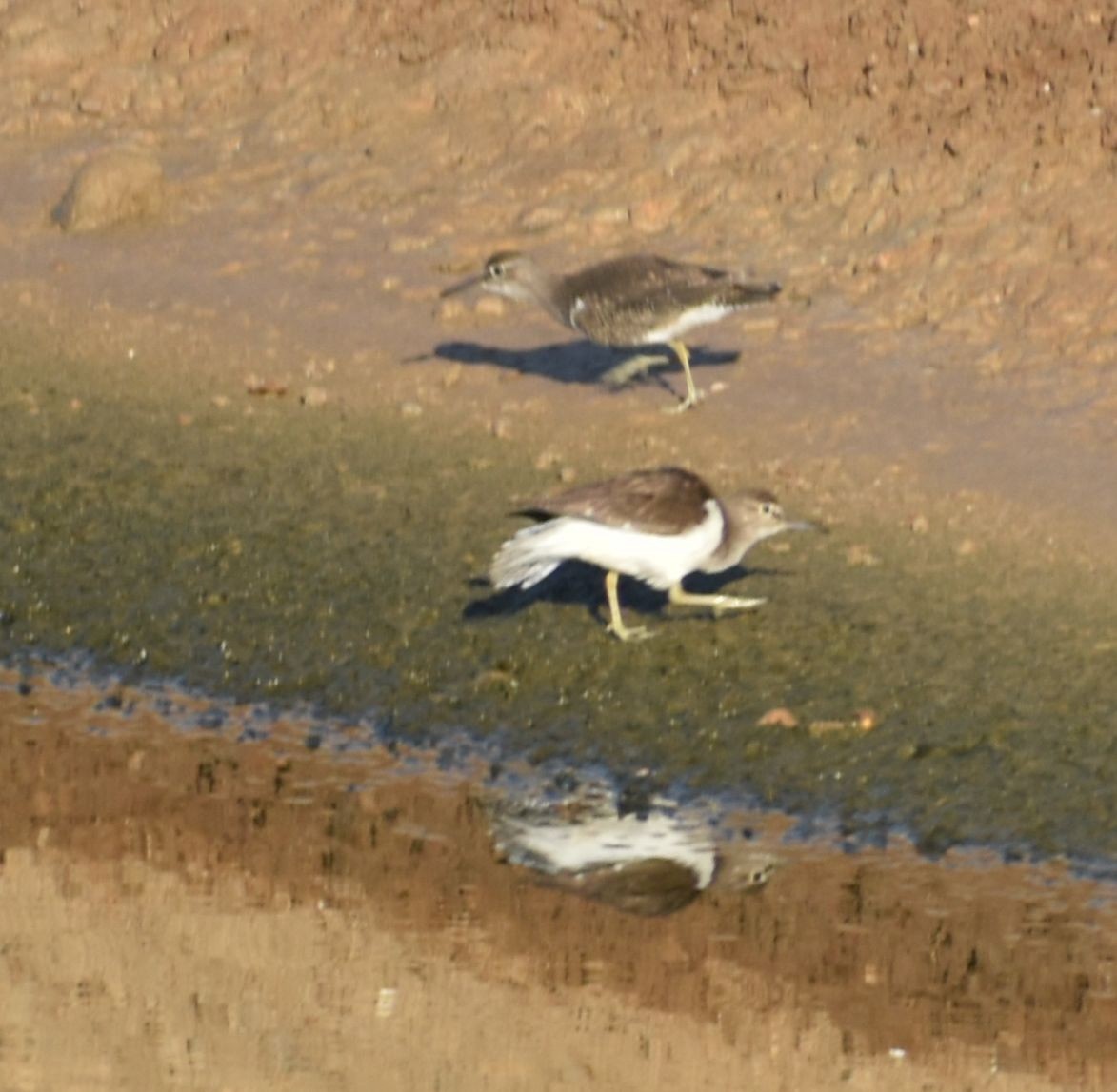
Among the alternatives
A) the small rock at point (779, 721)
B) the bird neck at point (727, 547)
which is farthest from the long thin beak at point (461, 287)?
the small rock at point (779, 721)

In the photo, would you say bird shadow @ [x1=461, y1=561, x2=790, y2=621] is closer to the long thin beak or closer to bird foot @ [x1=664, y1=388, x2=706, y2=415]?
bird foot @ [x1=664, y1=388, x2=706, y2=415]

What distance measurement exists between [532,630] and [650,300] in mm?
2689

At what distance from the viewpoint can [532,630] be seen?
9.64 metres

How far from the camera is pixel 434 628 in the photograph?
381 inches

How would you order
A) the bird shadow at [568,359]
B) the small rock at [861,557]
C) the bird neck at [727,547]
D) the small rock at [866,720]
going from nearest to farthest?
the small rock at [866,720]
the bird neck at [727,547]
the small rock at [861,557]
the bird shadow at [568,359]

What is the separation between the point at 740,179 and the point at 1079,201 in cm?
210

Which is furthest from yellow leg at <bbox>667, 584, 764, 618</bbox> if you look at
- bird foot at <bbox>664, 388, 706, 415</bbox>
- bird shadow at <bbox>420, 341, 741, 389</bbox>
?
bird shadow at <bbox>420, 341, 741, 389</bbox>

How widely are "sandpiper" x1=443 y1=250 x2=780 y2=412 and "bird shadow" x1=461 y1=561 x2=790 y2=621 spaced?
188cm

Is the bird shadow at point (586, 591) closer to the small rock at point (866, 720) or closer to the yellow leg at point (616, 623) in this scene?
the yellow leg at point (616, 623)

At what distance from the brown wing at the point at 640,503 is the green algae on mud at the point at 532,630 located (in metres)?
0.52

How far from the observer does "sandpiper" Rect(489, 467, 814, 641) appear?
921cm

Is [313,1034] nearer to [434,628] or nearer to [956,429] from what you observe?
[434,628]

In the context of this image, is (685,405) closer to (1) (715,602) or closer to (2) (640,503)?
(1) (715,602)

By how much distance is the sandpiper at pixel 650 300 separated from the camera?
11.8 meters
